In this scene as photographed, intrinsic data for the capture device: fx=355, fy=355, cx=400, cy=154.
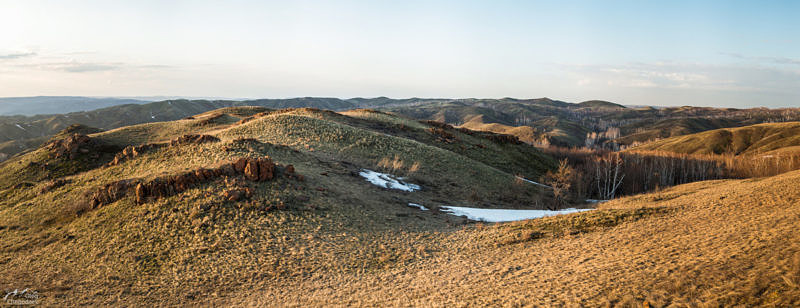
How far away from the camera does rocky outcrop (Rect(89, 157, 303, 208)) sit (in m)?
20.7

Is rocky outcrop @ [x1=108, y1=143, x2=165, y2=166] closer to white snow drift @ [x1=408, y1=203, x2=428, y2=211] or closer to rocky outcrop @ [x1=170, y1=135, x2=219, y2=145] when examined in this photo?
rocky outcrop @ [x1=170, y1=135, x2=219, y2=145]

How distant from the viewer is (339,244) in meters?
17.7

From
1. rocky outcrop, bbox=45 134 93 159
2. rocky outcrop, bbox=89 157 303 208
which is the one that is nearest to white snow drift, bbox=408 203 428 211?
rocky outcrop, bbox=89 157 303 208

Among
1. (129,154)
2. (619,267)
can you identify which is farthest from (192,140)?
(619,267)

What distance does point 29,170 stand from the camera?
110ft

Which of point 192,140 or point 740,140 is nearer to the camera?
point 192,140

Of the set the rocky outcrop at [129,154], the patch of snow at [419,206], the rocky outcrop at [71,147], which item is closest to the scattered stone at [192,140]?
the rocky outcrop at [129,154]

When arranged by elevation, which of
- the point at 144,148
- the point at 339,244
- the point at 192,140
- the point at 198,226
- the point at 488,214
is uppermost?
the point at 192,140

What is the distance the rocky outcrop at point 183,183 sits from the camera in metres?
20.7

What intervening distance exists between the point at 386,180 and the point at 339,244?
16096mm

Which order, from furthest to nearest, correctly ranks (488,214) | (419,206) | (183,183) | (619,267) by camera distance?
1. (488,214)
2. (419,206)
3. (183,183)
4. (619,267)

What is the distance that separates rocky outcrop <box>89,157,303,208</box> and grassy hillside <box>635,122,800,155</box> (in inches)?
6652

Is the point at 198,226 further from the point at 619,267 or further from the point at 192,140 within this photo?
the point at 619,267

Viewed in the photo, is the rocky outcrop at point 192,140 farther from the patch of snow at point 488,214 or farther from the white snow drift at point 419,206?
the patch of snow at point 488,214
